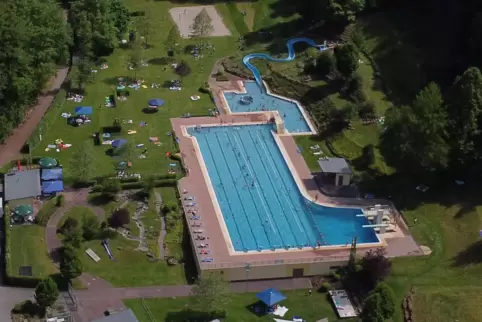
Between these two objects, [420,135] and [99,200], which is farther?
[99,200]

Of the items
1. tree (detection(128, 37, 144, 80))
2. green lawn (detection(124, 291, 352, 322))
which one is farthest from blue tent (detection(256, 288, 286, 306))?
tree (detection(128, 37, 144, 80))

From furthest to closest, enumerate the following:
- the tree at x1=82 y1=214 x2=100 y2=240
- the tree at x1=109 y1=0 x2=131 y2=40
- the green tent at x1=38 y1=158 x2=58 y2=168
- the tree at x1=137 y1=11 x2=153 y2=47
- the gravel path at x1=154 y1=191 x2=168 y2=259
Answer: the tree at x1=137 y1=11 x2=153 y2=47 < the tree at x1=109 y1=0 x2=131 y2=40 < the green tent at x1=38 y1=158 x2=58 y2=168 < the tree at x1=82 y1=214 x2=100 y2=240 < the gravel path at x1=154 y1=191 x2=168 y2=259

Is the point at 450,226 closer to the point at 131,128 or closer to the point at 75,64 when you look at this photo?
the point at 131,128

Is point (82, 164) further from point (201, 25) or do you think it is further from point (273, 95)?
point (201, 25)

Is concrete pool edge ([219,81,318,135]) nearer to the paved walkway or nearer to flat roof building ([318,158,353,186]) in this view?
flat roof building ([318,158,353,186])

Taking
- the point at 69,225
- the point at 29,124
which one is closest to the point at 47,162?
the point at 29,124

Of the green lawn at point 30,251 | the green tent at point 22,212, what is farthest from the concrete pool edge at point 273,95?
the green lawn at point 30,251

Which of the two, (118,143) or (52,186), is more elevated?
(52,186)
